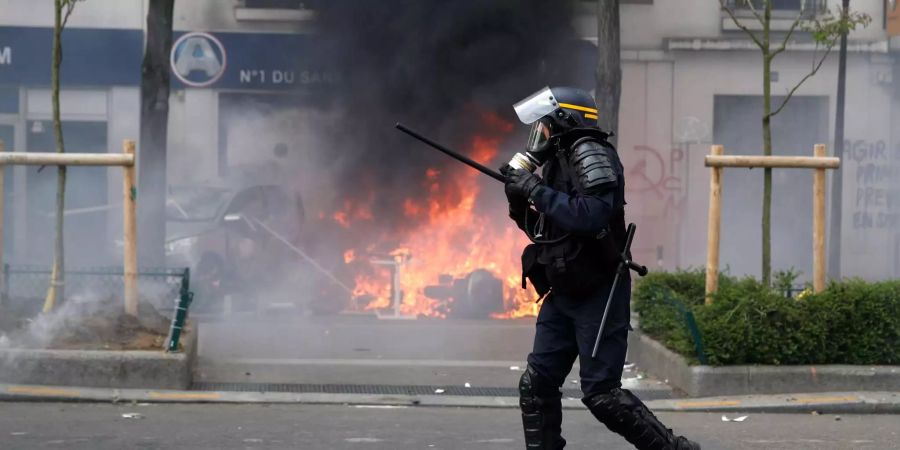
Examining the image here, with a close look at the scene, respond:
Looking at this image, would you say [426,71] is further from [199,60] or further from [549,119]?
[549,119]

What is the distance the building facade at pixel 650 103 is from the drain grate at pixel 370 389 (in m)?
10.1

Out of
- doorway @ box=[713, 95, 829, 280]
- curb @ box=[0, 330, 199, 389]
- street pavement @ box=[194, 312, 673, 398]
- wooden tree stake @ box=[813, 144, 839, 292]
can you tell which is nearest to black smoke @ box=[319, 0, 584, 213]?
doorway @ box=[713, 95, 829, 280]

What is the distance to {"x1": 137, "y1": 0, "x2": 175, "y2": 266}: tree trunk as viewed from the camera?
12734 millimetres

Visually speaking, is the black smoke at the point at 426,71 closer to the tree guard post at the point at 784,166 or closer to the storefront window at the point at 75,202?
the storefront window at the point at 75,202

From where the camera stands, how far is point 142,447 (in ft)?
21.1

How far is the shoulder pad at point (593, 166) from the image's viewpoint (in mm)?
5168

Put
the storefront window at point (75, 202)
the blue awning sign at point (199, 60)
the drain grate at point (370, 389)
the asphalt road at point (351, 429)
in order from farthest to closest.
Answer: the blue awning sign at point (199, 60) → the storefront window at point (75, 202) → the drain grate at point (370, 389) → the asphalt road at point (351, 429)

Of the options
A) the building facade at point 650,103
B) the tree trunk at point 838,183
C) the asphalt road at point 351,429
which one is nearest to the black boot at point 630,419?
the asphalt road at point 351,429

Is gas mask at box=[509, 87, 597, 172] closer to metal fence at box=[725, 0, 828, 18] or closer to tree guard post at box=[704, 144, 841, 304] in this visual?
tree guard post at box=[704, 144, 841, 304]

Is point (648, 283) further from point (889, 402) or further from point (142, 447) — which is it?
point (142, 447)

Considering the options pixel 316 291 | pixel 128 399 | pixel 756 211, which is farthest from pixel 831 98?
pixel 128 399

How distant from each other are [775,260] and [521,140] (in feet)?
16.3

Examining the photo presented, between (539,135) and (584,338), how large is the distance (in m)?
0.86

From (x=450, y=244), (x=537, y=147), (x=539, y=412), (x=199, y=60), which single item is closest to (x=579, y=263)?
(x=537, y=147)
